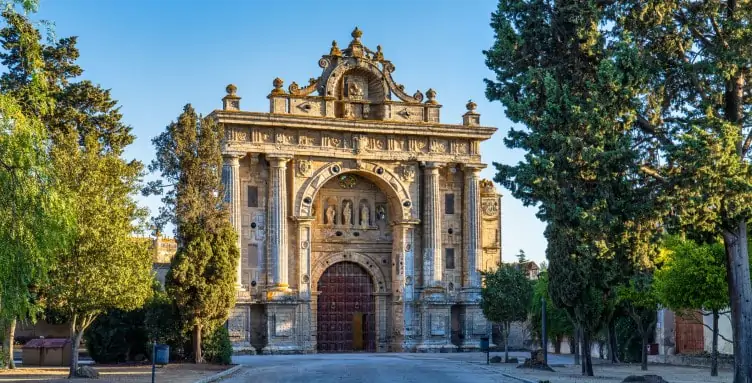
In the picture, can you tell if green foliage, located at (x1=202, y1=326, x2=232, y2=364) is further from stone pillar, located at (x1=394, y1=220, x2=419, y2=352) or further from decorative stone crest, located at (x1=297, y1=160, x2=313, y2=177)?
stone pillar, located at (x1=394, y1=220, x2=419, y2=352)

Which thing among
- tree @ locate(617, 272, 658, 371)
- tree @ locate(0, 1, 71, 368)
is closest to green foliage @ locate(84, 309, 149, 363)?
tree @ locate(0, 1, 71, 368)

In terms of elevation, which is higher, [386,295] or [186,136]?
[186,136]

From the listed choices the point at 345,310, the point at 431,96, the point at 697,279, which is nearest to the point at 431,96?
the point at 431,96

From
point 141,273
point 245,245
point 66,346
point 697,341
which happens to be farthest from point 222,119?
point 697,341

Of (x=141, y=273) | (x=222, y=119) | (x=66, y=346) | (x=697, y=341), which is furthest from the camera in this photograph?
(x=222, y=119)

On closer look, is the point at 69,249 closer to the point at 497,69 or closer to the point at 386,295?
the point at 497,69

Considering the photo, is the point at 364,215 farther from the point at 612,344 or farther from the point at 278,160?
the point at 612,344

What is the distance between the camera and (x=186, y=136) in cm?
3541

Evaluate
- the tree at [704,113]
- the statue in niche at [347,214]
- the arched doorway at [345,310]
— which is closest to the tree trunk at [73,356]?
the tree at [704,113]

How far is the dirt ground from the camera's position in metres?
26.6

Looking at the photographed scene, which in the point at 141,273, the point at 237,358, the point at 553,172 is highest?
the point at 553,172

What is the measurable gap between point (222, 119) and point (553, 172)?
2511cm

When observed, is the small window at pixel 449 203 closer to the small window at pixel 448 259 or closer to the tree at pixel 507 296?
the small window at pixel 448 259

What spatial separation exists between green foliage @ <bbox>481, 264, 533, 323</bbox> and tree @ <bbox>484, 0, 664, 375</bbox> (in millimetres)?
14681
